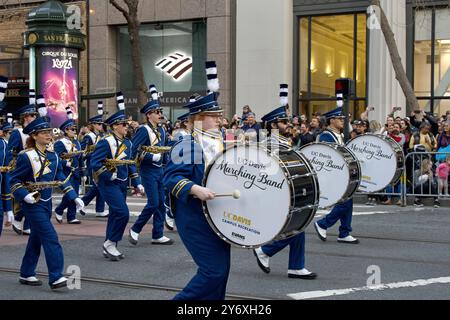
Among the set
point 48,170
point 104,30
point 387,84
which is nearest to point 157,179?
point 48,170

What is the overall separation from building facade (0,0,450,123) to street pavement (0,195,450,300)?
1109 centimetres

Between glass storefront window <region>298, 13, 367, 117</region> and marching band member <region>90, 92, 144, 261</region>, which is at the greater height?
glass storefront window <region>298, 13, 367, 117</region>

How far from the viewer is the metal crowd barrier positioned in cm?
1490

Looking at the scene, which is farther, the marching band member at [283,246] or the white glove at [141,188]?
the white glove at [141,188]

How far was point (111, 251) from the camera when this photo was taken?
9.35 meters

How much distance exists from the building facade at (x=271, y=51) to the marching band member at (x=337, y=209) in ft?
39.7

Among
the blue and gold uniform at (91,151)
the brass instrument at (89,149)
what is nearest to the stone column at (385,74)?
the blue and gold uniform at (91,151)

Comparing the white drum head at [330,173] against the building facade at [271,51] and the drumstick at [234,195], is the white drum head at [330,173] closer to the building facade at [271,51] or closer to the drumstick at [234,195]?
the drumstick at [234,195]

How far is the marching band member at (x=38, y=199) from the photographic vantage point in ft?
24.6

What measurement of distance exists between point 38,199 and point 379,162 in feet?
17.4

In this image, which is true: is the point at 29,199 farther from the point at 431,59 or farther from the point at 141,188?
the point at 431,59

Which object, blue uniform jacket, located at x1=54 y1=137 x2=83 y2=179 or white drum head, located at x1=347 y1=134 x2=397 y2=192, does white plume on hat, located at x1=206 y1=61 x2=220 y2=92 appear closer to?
white drum head, located at x1=347 y1=134 x2=397 y2=192

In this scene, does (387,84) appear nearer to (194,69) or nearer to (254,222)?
(194,69)

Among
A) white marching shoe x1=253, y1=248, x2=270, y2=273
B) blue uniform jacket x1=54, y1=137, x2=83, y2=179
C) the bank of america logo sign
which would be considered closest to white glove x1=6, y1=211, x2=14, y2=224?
blue uniform jacket x1=54, y1=137, x2=83, y2=179
